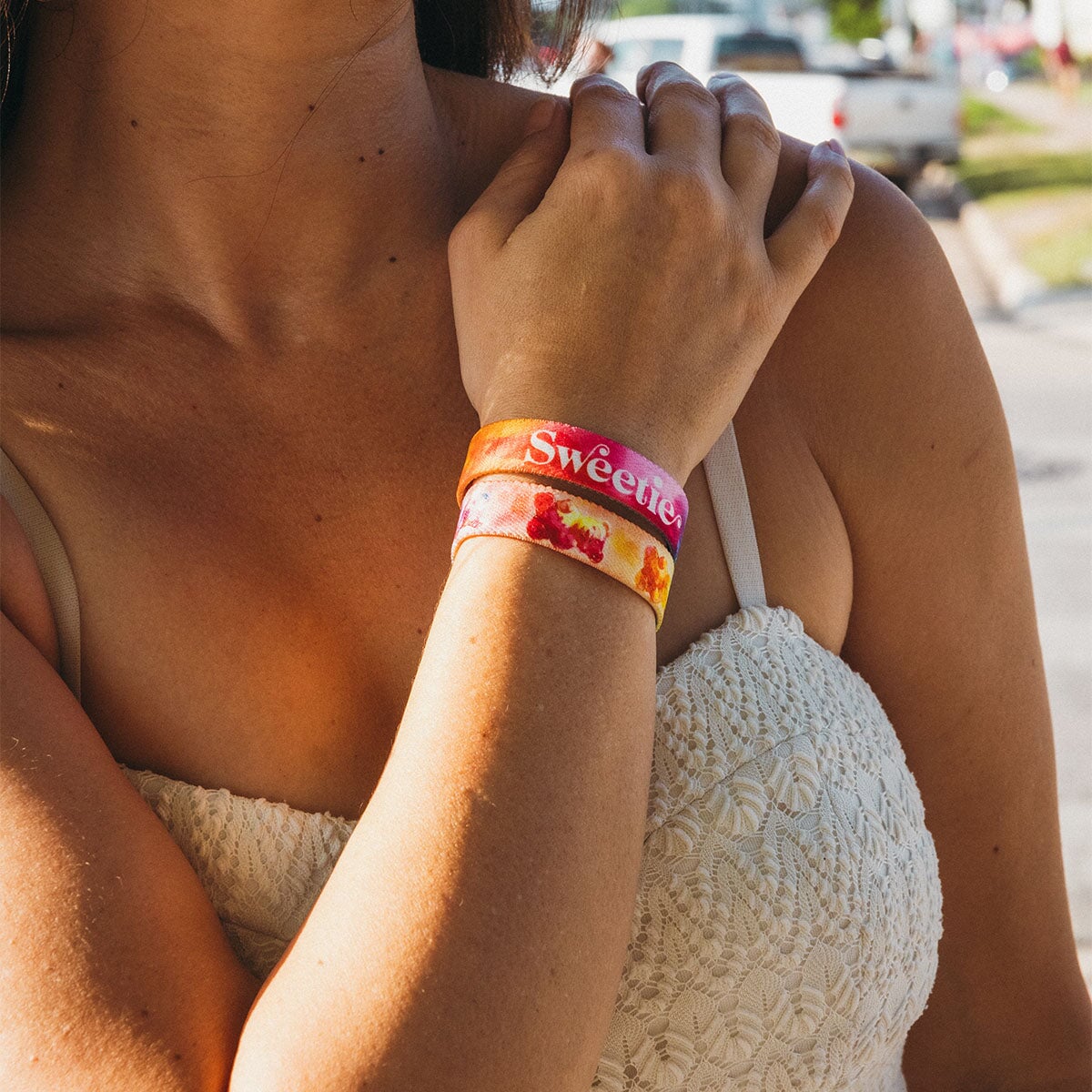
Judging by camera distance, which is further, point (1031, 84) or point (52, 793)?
point (1031, 84)

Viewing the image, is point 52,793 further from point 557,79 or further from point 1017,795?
point 557,79

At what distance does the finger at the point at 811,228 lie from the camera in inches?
52.1

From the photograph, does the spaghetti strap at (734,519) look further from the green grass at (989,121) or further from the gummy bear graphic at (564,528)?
the green grass at (989,121)

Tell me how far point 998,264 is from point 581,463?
11955 millimetres

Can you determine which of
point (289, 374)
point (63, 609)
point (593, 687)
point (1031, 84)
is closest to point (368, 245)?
point (289, 374)

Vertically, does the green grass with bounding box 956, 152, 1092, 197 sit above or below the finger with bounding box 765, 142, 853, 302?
below

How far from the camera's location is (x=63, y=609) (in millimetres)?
1277

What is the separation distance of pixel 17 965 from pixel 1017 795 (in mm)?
1109

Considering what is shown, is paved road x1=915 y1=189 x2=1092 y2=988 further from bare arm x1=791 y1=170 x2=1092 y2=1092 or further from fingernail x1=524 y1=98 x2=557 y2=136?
fingernail x1=524 y1=98 x2=557 y2=136

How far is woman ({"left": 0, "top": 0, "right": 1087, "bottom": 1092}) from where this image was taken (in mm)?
1056

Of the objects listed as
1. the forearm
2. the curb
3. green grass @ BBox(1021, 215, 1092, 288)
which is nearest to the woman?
the forearm

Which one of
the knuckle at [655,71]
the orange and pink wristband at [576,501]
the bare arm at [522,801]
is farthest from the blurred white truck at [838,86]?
the orange and pink wristband at [576,501]

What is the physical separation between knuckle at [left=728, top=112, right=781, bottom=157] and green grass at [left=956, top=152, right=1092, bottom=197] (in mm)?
15656

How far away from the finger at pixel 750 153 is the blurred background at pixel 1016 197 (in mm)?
571
